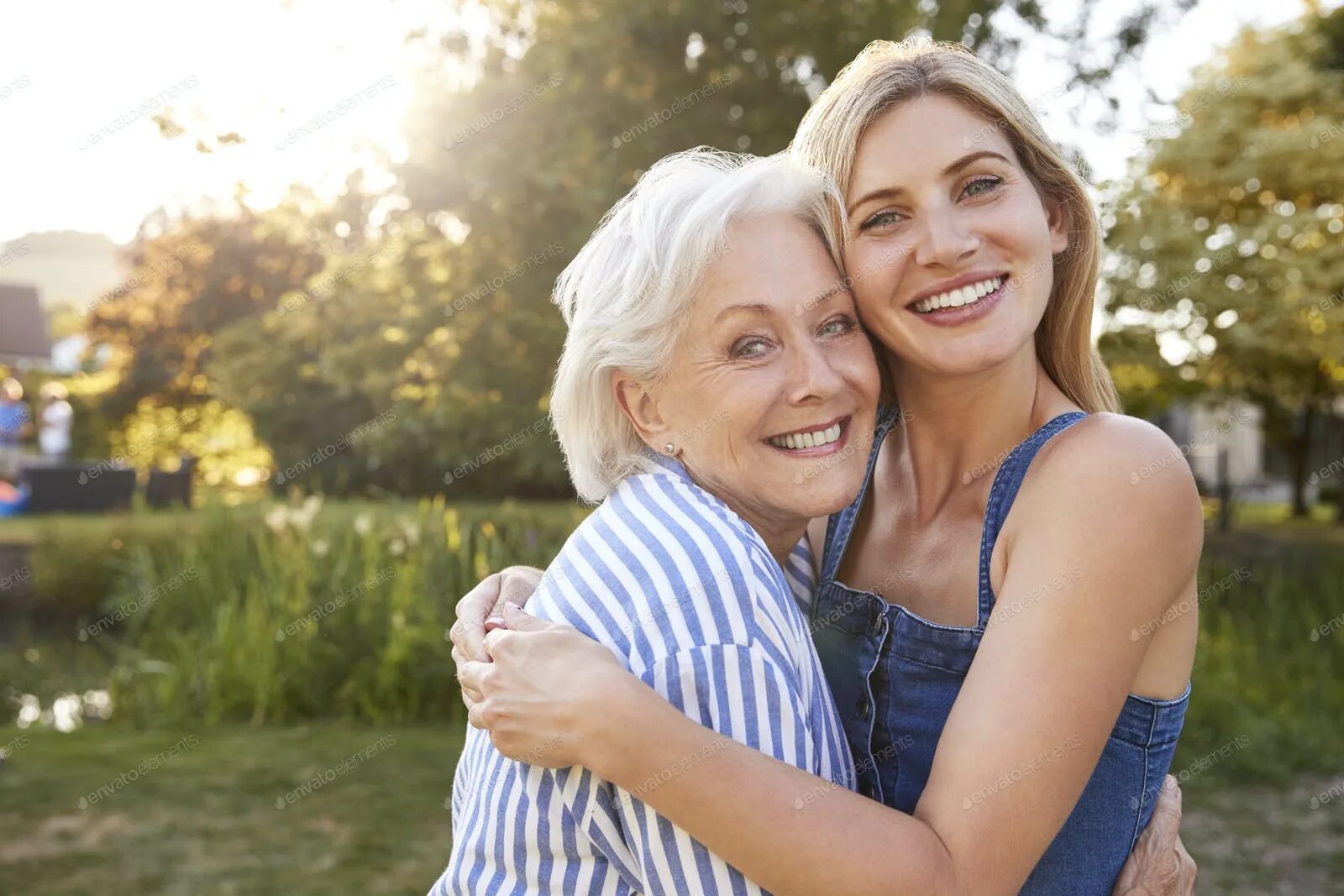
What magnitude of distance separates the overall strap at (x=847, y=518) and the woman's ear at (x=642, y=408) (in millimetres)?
445

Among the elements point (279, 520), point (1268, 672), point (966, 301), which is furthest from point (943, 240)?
point (1268, 672)

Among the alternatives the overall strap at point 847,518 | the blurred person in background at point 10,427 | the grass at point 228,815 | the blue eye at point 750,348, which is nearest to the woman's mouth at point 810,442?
the blue eye at point 750,348

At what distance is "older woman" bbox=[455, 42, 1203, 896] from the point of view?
1.49 metres

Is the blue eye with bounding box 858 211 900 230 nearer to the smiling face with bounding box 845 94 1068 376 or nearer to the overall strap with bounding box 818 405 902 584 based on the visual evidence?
the smiling face with bounding box 845 94 1068 376

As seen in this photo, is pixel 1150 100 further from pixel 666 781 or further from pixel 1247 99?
pixel 666 781

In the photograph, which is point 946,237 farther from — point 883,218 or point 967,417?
point 967,417

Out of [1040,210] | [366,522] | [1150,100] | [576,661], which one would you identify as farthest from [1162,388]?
[576,661]

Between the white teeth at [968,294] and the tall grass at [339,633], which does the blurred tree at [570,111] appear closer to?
the tall grass at [339,633]

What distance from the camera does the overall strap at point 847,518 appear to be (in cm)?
231

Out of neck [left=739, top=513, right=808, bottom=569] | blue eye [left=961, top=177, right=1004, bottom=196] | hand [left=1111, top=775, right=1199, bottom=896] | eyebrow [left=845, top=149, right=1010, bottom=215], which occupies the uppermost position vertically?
eyebrow [left=845, top=149, right=1010, bottom=215]

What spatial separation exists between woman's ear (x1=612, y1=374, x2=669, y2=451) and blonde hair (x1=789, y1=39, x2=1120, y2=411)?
1.45 feet

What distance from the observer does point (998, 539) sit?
6.01 ft

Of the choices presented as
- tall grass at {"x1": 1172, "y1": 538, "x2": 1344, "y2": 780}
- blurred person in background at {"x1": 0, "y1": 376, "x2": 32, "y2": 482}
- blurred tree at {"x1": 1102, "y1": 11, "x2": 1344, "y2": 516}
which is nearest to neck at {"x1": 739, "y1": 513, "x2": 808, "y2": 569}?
tall grass at {"x1": 1172, "y1": 538, "x2": 1344, "y2": 780}

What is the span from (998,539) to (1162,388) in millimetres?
8699
